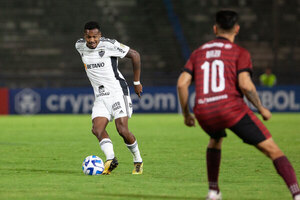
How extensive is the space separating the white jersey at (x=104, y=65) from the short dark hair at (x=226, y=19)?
3126 mm

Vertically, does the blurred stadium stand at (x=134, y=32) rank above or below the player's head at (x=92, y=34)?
below

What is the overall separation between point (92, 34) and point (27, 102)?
18.5 m

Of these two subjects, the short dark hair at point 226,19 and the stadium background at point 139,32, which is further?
the stadium background at point 139,32

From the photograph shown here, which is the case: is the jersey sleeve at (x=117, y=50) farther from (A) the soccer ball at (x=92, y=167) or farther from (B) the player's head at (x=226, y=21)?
(B) the player's head at (x=226, y=21)

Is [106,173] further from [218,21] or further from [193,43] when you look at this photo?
[193,43]

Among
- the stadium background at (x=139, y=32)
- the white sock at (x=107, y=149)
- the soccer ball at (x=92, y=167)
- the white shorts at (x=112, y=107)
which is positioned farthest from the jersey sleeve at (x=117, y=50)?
the stadium background at (x=139, y=32)

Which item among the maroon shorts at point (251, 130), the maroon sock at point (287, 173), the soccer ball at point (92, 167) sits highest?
the maroon shorts at point (251, 130)

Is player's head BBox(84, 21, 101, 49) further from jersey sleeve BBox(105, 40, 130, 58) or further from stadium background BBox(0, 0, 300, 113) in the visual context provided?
stadium background BBox(0, 0, 300, 113)

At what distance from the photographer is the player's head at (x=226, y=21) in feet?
20.0

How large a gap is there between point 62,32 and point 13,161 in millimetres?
21073

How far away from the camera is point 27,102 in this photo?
88.3 ft

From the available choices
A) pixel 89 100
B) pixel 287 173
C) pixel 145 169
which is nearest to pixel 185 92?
pixel 287 173

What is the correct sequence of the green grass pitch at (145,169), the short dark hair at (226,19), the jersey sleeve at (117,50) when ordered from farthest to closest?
1. the jersey sleeve at (117,50)
2. the green grass pitch at (145,169)
3. the short dark hair at (226,19)

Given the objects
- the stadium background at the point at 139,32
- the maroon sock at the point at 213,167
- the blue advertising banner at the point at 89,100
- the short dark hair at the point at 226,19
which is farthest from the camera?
the stadium background at the point at 139,32
